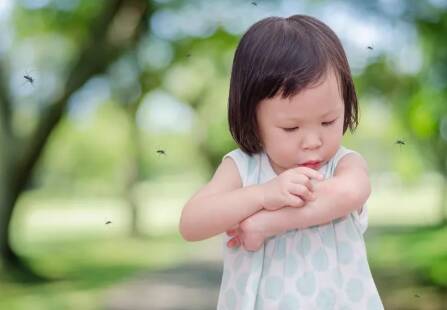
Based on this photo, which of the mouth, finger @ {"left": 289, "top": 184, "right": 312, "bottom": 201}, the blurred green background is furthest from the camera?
the blurred green background

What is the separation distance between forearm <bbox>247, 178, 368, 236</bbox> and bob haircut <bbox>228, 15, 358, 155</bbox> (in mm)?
192

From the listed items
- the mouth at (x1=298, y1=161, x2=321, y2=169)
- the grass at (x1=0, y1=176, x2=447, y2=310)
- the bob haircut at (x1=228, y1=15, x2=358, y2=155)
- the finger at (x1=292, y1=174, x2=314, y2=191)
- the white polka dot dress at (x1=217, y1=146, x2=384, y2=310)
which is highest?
the grass at (x1=0, y1=176, x2=447, y2=310)

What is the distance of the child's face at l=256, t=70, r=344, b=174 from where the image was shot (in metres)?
1.63

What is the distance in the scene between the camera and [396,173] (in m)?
11.0

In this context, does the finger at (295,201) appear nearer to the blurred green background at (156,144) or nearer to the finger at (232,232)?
the finger at (232,232)

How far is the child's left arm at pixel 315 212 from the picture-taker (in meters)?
1.65

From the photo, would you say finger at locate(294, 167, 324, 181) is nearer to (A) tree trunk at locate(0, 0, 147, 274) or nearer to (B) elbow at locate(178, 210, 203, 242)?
(B) elbow at locate(178, 210, 203, 242)

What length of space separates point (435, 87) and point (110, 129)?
786cm

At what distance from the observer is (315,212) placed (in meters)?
1.65

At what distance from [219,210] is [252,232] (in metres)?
0.08

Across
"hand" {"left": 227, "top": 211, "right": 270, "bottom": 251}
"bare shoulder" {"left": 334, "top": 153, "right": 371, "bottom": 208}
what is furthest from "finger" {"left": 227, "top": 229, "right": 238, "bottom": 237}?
"bare shoulder" {"left": 334, "top": 153, "right": 371, "bottom": 208}

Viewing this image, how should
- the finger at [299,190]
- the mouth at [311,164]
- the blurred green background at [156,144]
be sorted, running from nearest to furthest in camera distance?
1. the finger at [299,190]
2. the mouth at [311,164]
3. the blurred green background at [156,144]

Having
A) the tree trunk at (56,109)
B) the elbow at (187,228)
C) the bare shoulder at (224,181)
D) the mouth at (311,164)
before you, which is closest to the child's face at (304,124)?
the mouth at (311,164)

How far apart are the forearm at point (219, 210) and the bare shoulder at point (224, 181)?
0.04m
